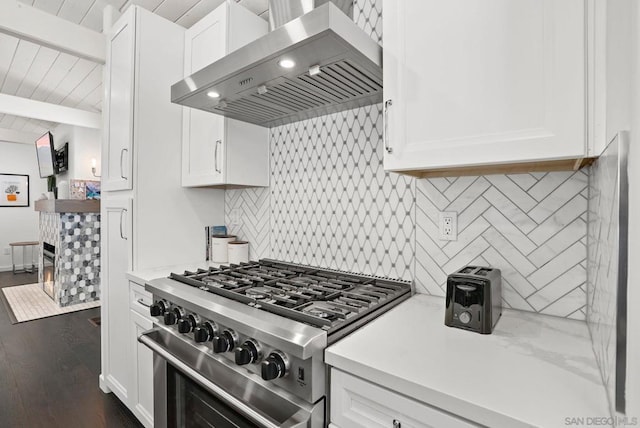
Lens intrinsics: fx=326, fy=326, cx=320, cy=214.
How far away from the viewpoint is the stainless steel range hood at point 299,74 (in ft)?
3.43

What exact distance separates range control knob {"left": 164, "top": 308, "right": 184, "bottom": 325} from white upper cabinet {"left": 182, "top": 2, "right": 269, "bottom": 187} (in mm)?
→ 773

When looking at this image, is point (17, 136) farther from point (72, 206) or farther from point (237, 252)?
point (237, 252)

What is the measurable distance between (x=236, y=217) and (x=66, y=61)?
253cm

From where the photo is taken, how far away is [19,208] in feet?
21.4

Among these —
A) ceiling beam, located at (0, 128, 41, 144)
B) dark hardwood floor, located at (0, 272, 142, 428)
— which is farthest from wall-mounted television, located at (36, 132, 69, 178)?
dark hardwood floor, located at (0, 272, 142, 428)

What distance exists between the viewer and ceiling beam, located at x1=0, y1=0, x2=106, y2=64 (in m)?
2.09

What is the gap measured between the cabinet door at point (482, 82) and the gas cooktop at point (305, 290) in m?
0.52

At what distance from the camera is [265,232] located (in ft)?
7.00

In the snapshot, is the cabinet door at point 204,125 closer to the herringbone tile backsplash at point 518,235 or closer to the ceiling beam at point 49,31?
the ceiling beam at point 49,31

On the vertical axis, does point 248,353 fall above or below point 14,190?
below

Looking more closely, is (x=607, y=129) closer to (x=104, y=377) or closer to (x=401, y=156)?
(x=401, y=156)

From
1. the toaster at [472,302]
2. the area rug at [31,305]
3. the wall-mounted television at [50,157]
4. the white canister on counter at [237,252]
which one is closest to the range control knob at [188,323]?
the white canister on counter at [237,252]

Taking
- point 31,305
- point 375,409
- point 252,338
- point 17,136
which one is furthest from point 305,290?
point 17,136

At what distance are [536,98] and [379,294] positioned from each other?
2.76 ft
